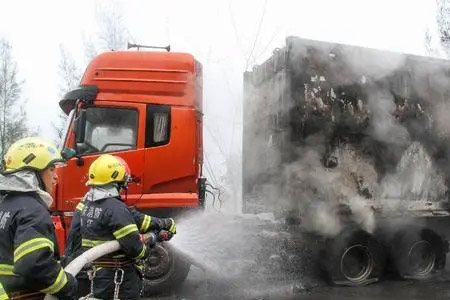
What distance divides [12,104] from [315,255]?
73.3 ft

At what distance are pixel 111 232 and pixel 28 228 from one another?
4.32 ft

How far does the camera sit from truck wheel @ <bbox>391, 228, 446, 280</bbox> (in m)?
6.98

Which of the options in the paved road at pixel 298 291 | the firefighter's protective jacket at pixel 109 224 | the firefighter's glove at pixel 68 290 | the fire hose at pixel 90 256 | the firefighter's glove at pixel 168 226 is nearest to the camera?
the firefighter's glove at pixel 68 290

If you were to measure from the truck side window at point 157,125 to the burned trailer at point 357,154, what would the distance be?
156 centimetres

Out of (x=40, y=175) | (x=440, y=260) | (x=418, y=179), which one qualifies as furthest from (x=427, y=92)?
(x=40, y=175)

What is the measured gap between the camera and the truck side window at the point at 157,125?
19.6ft

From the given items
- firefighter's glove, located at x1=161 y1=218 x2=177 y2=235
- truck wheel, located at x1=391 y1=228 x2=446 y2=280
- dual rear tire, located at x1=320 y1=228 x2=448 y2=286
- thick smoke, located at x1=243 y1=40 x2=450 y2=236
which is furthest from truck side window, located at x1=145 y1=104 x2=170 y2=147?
truck wheel, located at x1=391 y1=228 x2=446 y2=280

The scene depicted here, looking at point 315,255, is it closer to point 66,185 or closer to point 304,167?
point 304,167

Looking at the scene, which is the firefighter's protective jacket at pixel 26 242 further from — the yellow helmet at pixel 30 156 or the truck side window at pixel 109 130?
the truck side window at pixel 109 130

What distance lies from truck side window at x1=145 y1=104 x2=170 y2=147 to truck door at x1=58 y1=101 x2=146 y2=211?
74 millimetres

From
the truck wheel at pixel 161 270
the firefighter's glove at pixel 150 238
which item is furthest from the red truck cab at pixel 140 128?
the firefighter's glove at pixel 150 238

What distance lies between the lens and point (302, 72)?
252 inches

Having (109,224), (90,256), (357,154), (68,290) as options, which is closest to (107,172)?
(109,224)

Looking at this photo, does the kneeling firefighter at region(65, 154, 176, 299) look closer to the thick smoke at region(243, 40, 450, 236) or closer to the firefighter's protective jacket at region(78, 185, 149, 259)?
the firefighter's protective jacket at region(78, 185, 149, 259)
